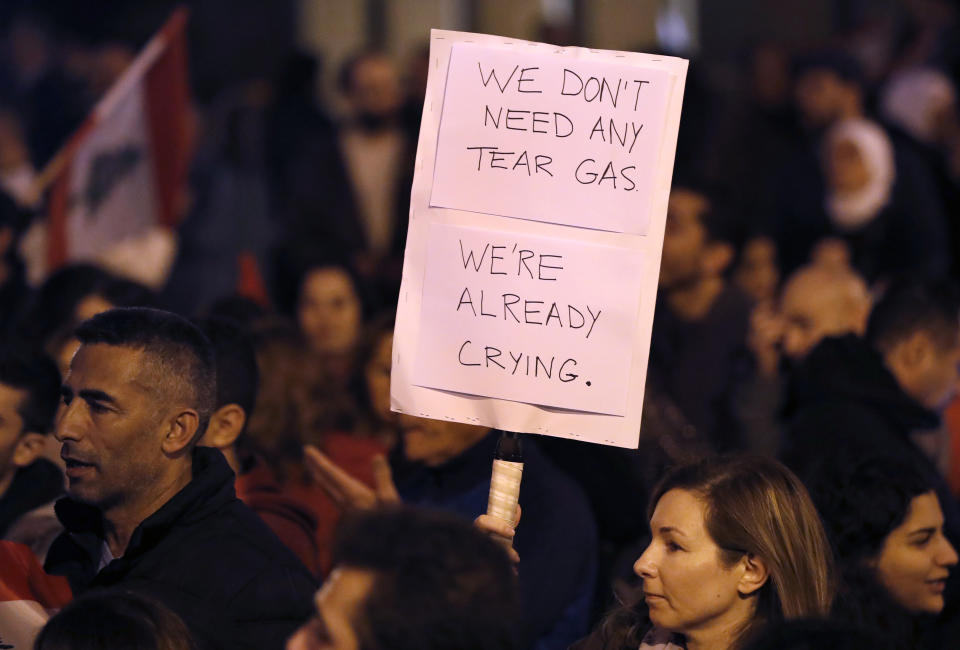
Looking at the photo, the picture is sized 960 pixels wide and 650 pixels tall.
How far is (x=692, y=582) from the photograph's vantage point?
11.2 ft

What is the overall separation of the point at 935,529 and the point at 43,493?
2.67 meters

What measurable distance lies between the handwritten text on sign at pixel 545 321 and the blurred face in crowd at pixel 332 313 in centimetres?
384

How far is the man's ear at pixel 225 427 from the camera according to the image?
4227 millimetres

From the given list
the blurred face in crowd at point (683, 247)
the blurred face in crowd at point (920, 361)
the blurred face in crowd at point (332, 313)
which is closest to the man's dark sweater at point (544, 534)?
the blurred face in crowd at point (920, 361)

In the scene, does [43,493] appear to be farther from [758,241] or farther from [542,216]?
[758,241]

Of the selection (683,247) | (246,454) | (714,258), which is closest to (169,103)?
(683,247)

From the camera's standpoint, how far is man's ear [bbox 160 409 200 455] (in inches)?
143

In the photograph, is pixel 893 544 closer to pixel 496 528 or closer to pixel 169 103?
pixel 496 528

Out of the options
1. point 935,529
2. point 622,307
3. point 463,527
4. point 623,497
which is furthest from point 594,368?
point 623,497

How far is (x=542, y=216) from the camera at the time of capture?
11.6 ft

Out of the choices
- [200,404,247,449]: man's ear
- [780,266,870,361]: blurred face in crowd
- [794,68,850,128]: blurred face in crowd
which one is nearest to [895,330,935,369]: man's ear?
[780,266,870,361]: blurred face in crowd

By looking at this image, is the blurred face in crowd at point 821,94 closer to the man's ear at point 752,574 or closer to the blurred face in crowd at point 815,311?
the blurred face in crowd at point 815,311

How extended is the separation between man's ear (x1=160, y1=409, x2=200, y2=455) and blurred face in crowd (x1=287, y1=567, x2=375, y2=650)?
1.13m

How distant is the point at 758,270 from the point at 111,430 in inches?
209
